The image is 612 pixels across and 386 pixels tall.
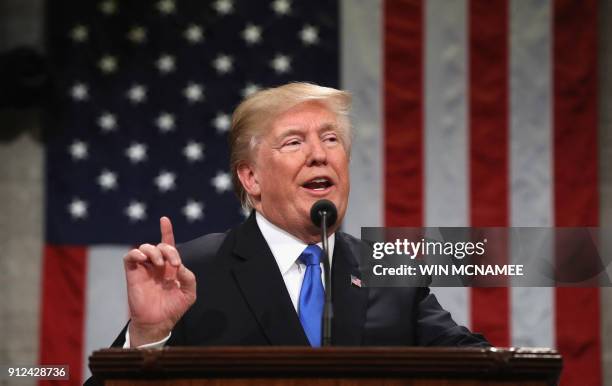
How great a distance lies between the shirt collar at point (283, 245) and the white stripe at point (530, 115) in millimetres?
2011

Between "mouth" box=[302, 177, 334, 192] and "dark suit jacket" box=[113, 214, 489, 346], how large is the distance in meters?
0.17

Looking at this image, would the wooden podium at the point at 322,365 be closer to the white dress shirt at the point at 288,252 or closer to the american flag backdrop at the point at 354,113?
the white dress shirt at the point at 288,252

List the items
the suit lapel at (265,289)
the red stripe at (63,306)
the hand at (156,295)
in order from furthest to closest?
1. the red stripe at (63,306)
2. the suit lapel at (265,289)
3. the hand at (156,295)

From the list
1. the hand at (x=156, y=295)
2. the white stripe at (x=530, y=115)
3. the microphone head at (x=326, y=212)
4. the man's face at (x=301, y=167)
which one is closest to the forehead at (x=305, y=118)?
the man's face at (x=301, y=167)

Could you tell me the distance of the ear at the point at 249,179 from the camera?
2777mm

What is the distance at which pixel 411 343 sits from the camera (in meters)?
2.61

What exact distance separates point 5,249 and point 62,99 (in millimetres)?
750

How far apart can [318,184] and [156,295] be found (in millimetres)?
637

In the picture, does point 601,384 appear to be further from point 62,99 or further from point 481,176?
point 62,99

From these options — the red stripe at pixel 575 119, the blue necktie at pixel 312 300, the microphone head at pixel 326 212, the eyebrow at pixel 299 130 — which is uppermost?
the red stripe at pixel 575 119

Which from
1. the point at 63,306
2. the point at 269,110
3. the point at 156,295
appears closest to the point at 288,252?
the point at 269,110

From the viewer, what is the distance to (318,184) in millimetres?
2668

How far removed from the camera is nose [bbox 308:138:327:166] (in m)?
2.64

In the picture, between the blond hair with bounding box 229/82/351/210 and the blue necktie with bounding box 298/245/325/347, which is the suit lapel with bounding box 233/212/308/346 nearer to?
the blue necktie with bounding box 298/245/325/347
